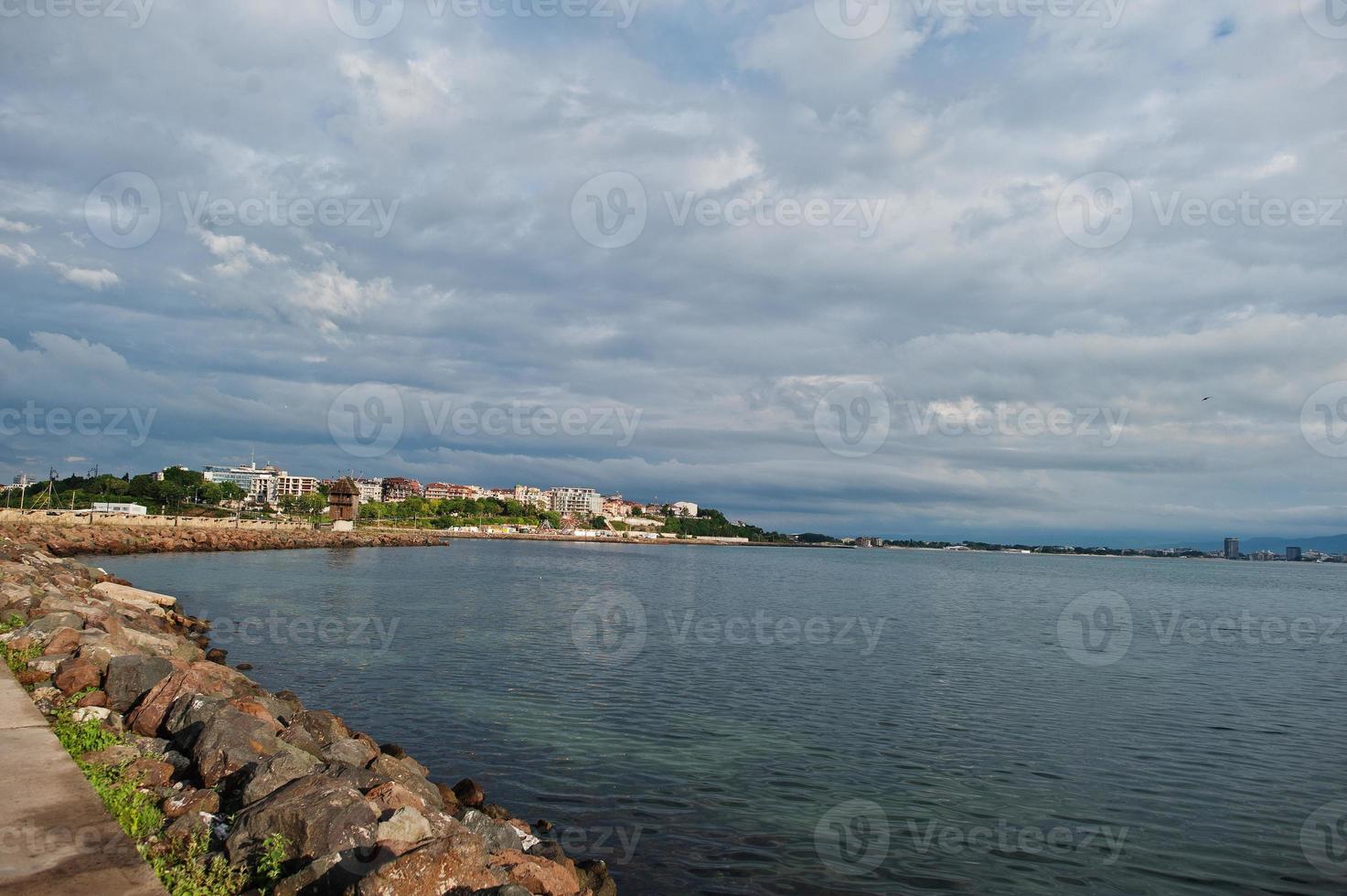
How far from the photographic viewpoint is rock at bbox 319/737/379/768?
1405cm

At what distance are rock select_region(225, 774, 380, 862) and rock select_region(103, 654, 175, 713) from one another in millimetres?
5407

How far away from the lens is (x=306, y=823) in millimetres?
8906

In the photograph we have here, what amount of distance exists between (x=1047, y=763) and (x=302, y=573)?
217 feet

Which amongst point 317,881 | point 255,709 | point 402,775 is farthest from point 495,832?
point 255,709

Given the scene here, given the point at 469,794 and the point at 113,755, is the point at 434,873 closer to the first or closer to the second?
the point at 113,755

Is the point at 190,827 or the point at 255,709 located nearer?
the point at 190,827

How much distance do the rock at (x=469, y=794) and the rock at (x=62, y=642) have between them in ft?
23.7

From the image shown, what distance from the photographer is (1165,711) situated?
80.2ft

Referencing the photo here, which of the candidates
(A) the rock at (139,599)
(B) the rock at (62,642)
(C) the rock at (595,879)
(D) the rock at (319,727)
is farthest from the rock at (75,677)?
(A) the rock at (139,599)

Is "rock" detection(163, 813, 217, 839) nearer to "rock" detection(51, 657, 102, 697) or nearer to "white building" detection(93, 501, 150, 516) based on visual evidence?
"rock" detection(51, 657, 102, 697)

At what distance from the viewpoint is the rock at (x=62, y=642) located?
49.0ft

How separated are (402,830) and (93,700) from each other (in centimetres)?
698

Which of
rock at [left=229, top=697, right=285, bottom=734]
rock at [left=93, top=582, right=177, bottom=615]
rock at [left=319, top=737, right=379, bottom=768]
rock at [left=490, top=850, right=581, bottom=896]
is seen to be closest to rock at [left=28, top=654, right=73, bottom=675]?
rock at [left=229, top=697, right=285, bottom=734]

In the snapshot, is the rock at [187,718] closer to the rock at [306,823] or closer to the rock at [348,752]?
the rock at [348,752]
